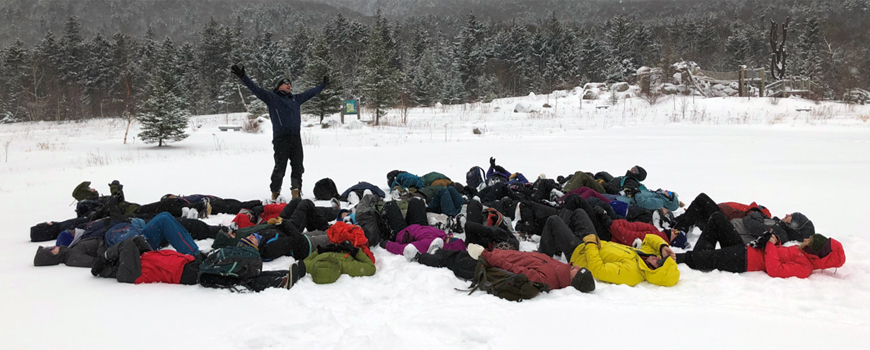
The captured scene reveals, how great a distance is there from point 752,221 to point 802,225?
1.63 feet

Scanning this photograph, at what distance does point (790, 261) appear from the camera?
372cm

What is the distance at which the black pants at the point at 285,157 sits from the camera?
6.45 meters

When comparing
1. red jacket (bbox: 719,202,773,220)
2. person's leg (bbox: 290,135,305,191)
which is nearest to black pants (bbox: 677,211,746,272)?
red jacket (bbox: 719,202,773,220)

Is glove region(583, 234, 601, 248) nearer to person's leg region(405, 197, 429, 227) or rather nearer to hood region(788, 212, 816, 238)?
person's leg region(405, 197, 429, 227)

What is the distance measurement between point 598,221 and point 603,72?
40.5 metres

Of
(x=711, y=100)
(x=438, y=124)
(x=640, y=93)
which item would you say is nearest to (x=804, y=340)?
(x=438, y=124)

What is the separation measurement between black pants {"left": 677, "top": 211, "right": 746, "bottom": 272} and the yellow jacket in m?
0.34

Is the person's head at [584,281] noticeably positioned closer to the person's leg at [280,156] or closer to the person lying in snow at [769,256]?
the person lying in snow at [769,256]

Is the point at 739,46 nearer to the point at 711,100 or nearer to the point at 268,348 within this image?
the point at 711,100

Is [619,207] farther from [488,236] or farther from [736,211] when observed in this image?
[488,236]

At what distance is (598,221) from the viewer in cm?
489

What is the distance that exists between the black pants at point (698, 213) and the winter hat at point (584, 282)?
7.37 feet

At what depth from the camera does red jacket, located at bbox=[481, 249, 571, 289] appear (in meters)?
3.57

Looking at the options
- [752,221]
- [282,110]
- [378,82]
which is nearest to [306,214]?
[282,110]
